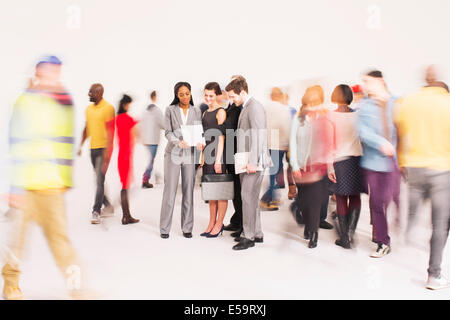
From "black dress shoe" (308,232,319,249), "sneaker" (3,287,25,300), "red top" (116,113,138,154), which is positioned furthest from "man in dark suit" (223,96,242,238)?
"sneaker" (3,287,25,300)

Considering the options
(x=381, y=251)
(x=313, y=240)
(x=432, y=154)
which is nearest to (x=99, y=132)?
(x=313, y=240)

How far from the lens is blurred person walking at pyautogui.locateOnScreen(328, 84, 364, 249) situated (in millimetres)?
2936

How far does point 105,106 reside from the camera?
3.57 m

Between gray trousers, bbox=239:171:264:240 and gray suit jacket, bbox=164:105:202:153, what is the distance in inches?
25.1

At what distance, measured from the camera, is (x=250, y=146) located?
9.42 ft

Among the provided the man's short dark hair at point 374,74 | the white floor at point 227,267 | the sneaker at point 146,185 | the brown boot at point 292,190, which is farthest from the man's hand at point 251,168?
the sneaker at point 146,185

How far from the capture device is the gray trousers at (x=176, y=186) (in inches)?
127

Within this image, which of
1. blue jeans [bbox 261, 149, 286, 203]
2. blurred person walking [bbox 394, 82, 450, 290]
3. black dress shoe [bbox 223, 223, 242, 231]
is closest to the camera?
blurred person walking [bbox 394, 82, 450, 290]

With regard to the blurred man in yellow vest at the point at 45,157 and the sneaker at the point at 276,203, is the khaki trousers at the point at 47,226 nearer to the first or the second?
the blurred man in yellow vest at the point at 45,157

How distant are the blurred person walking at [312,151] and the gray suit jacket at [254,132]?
Answer: 10.5 inches

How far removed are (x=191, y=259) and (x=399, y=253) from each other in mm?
1627

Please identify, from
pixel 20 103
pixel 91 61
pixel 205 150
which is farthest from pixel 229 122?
pixel 91 61

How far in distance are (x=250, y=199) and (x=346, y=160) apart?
2.74ft

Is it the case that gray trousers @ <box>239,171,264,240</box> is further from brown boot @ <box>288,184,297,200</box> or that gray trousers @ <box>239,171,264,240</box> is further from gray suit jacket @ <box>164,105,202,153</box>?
brown boot @ <box>288,184,297,200</box>
